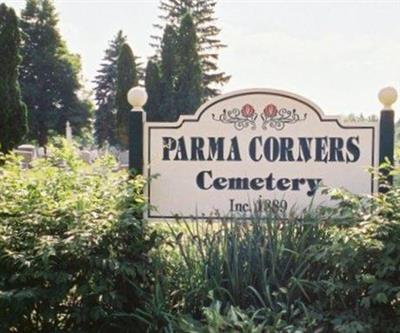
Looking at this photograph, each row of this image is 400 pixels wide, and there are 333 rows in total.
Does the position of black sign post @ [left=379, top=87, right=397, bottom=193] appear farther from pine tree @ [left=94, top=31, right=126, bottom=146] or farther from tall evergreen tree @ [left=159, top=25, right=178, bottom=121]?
pine tree @ [left=94, top=31, right=126, bottom=146]

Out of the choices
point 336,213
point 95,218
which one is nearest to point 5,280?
point 95,218

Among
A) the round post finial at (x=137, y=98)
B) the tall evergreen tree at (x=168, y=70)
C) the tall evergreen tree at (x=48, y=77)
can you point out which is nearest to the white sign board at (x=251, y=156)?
the round post finial at (x=137, y=98)

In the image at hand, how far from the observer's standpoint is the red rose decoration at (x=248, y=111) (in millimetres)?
3518

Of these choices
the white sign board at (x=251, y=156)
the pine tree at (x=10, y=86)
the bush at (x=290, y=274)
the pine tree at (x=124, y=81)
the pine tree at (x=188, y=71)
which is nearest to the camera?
the bush at (x=290, y=274)

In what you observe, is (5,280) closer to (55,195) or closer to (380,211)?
(55,195)

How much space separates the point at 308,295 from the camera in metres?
2.67

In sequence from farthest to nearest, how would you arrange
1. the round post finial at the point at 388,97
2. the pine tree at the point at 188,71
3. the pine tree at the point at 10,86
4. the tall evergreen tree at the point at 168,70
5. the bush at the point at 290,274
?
the tall evergreen tree at the point at 168,70 → the pine tree at the point at 188,71 → the pine tree at the point at 10,86 → the round post finial at the point at 388,97 → the bush at the point at 290,274

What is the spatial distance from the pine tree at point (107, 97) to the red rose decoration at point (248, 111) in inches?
1410

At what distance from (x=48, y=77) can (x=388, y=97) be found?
3717cm

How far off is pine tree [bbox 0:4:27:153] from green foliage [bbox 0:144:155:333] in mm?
13488

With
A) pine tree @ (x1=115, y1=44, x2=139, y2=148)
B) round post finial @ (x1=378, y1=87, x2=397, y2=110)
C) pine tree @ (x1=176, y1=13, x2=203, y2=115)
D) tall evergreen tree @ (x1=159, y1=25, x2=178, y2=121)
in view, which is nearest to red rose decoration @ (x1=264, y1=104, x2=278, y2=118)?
round post finial @ (x1=378, y1=87, x2=397, y2=110)

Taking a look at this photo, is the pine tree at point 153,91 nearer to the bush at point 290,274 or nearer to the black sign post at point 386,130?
the black sign post at point 386,130

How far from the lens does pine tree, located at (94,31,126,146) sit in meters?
40.6

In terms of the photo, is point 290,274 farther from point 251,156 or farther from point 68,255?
point 68,255
